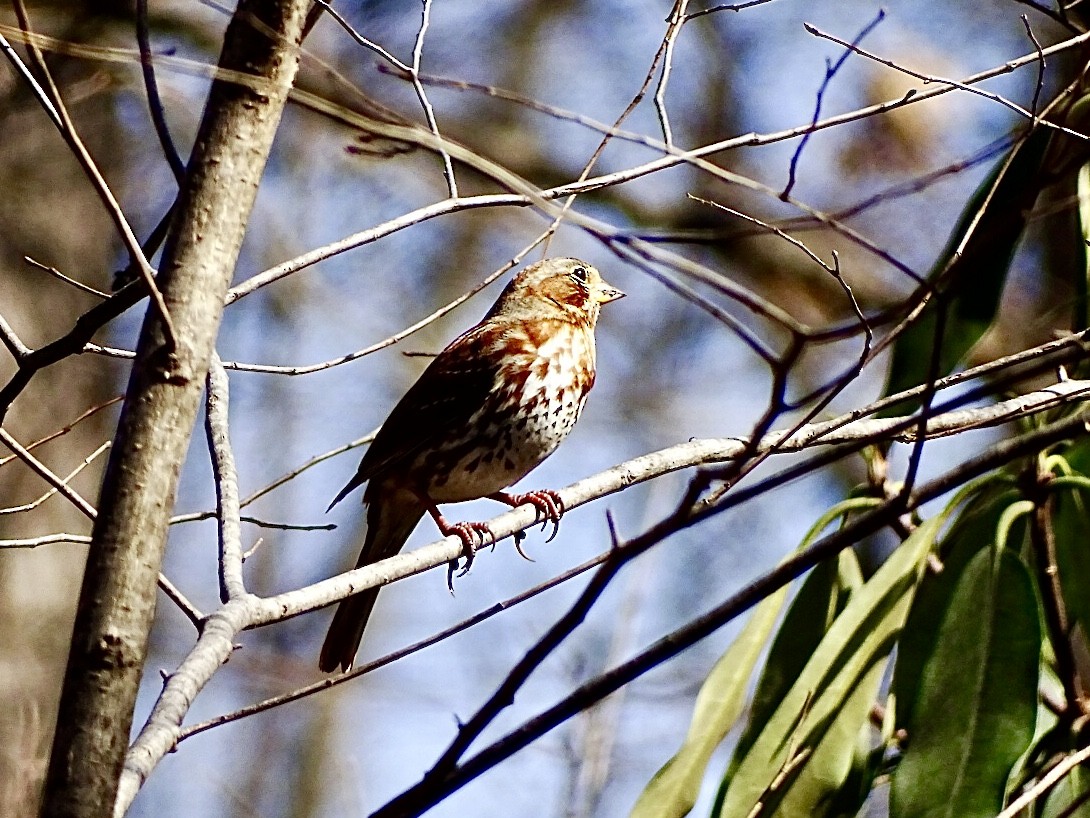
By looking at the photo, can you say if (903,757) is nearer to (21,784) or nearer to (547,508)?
(547,508)

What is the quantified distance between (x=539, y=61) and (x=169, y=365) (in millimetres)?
7885

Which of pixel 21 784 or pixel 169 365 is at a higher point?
pixel 21 784

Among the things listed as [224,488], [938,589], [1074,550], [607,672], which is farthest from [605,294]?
[607,672]

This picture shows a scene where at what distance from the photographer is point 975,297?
3.64 meters

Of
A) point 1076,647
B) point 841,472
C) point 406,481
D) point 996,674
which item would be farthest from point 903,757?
point 841,472

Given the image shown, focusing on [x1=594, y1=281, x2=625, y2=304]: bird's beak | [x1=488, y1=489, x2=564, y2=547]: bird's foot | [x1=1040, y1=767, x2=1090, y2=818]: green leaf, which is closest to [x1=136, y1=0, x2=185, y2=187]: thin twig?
[x1=488, y1=489, x2=564, y2=547]: bird's foot

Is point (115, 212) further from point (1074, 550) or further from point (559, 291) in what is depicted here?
point (559, 291)

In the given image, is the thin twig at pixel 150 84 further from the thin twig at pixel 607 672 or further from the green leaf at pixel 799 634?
the green leaf at pixel 799 634

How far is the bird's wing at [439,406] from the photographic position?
446cm

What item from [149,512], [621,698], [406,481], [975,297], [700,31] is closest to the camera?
[149,512]

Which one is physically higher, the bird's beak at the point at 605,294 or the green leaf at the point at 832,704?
the bird's beak at the point at 605,294

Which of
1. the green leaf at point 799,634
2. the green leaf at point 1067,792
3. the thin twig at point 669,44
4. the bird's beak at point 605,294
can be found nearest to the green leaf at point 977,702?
the green leaf at point 1067,792

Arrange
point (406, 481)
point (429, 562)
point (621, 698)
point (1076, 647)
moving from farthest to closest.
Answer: point (1076, 647)
point (406, 481)
point (621, 698)
point (429, 562)

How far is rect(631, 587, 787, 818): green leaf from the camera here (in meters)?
3.34
